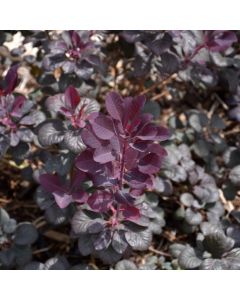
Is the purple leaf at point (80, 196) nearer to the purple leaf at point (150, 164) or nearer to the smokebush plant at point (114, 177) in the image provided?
the smokebush plant at point (114, 177)

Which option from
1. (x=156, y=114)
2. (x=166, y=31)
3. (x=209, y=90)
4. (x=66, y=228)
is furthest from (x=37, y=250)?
(x=209, y=90)

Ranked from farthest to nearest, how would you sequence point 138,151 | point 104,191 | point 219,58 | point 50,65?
1. point 219,58
2. point 50,65
3. point 104,191
4. point 138,151

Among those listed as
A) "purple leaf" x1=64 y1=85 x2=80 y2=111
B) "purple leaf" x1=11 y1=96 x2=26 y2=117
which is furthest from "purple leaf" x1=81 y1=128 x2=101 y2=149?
"purple leaf" x1=11 y1=96 x2=26 y2=117

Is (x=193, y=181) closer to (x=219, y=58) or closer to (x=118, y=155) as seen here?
(x=219, y=58)

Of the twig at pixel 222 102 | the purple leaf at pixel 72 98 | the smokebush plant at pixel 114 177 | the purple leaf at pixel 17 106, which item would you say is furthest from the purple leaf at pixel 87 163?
the twig at pixel 222 102

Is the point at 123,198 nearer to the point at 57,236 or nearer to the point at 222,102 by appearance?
the point at 57,236

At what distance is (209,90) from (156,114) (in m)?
0.71

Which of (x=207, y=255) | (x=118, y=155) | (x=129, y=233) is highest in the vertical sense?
(x=118, y=155)

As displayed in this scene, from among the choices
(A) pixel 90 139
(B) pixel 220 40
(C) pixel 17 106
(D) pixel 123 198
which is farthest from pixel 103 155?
(B) pixel 220 40

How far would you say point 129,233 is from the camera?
1.39 meters

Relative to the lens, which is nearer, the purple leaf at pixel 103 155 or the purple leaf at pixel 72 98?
the purple leaf at pixel 103 155

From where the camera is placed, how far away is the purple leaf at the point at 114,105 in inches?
43.2

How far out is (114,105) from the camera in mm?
1107

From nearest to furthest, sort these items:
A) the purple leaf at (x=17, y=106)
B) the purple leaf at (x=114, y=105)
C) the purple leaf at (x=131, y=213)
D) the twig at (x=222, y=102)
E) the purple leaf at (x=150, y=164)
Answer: the purple leaf at (x=114, y=105) < the purple leaf at (x=150, y=164) < the purple leaf at (x=131, y=213) < the purple leaf at (x=17, y=106) < the twig at (x=222, y=102)
